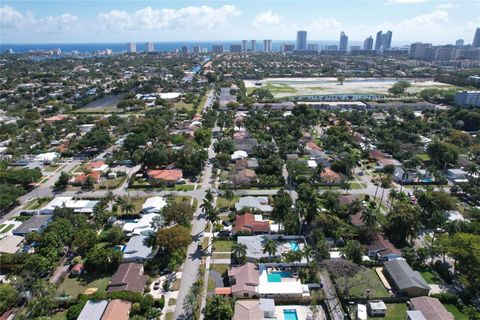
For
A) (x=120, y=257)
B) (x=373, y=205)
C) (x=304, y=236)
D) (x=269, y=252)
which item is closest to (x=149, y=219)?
(x=120, y=257)

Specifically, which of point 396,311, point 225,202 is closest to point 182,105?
point 225,202

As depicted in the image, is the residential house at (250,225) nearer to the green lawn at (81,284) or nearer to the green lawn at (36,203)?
the green lawn at (81,284)

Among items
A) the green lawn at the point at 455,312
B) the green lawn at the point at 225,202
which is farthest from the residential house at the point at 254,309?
the green lawn at the point at 225,202

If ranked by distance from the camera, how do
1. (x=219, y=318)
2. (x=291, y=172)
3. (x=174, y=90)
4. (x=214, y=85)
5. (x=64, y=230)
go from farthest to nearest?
(x=214, y=85) → (x=174, y=90) → (x=291, y=172) → (x=64, y=230) → (x=219, y=318)

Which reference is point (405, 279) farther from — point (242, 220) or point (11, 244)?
point (11, 244)

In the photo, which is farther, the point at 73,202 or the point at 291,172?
the point at 291,172

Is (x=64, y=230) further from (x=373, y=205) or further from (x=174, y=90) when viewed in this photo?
(x=174, y=90)
